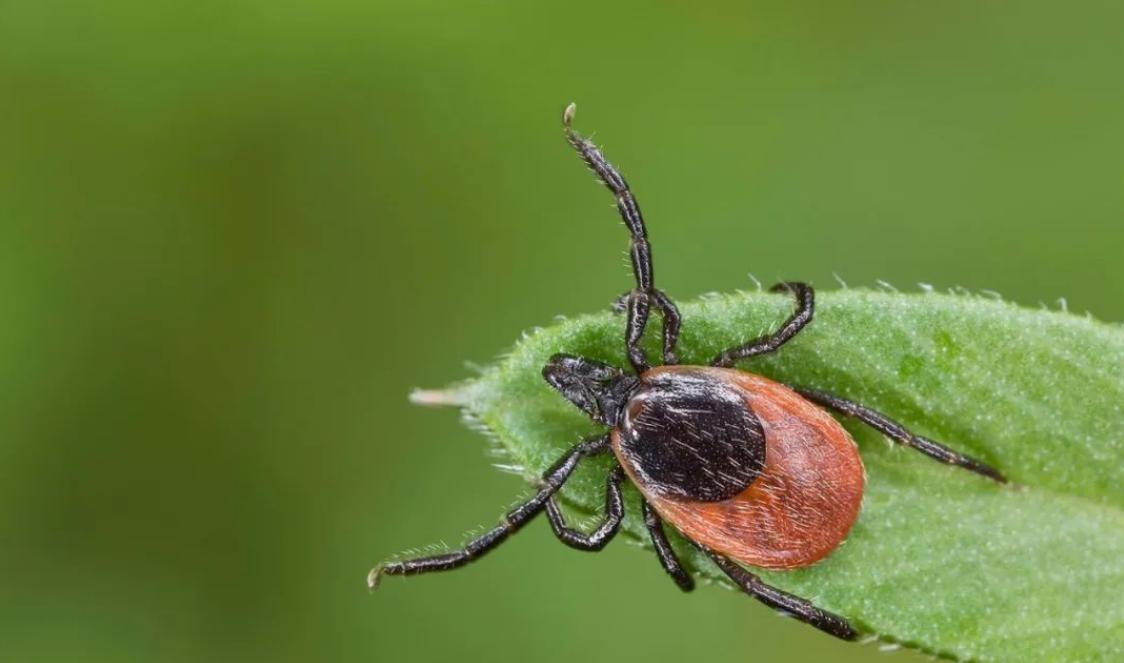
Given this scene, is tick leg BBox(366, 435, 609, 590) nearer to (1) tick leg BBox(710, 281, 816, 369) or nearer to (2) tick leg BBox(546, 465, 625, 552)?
(2) tick leg BBox(546, 465, 625, 552)

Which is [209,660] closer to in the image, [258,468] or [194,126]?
[258,468]

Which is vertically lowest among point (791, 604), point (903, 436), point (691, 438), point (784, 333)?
point (791, 604)

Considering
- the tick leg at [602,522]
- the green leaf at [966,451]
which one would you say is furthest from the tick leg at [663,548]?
the green leaf at [966,451]

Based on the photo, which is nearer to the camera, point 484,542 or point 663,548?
point 663,548

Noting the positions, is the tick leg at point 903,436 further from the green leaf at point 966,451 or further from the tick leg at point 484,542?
the tick leg at point 484,542

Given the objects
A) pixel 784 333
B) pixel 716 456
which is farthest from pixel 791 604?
pixel 784 333

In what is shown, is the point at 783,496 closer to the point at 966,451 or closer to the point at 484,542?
the point at 966,451
